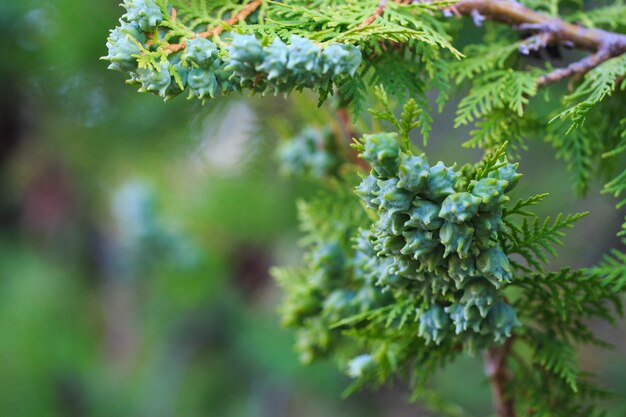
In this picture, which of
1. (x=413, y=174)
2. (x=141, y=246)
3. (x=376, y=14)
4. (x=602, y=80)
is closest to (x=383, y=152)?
(x=413, y=174)

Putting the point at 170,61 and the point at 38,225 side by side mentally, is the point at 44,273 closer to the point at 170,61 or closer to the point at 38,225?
the point at 38,225

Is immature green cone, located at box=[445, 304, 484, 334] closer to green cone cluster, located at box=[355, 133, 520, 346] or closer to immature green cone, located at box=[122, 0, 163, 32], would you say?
green cone cluster, located at box=[355, 133, 520, 346]

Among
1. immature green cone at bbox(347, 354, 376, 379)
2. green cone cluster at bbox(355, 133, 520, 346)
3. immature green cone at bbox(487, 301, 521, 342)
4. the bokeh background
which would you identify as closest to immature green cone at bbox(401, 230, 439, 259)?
green cone cluster at bbox(355, 133, 520, 346)

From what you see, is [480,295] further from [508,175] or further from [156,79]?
[156,79]

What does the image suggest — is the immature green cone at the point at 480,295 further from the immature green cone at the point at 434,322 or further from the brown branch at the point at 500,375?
the brown branch at the point at 500,375

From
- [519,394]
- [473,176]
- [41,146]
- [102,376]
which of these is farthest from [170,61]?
[102,376]
